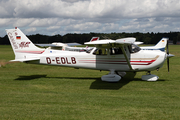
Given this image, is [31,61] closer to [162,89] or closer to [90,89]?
[90,89]

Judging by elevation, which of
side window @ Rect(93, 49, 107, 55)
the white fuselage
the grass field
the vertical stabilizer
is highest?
the vertical stabilizer

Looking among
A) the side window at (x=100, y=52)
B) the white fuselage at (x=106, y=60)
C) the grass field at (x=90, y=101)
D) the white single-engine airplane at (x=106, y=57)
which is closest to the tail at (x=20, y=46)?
the white single-engine airplane at (x=106, y=57)

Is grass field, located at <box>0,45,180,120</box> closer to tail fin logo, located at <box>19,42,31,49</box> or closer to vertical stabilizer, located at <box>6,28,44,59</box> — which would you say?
vertical stabilizer, located at <box>6,28,44,59</box>

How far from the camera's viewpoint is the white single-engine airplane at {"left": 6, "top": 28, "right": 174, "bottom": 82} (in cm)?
1012

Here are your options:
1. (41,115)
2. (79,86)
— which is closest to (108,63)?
(79,86)

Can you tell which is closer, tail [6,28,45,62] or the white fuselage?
the white fuselage

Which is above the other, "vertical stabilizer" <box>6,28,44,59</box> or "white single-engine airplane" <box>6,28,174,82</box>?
"vertical stabilizer" <box>6,28,44,59</box>

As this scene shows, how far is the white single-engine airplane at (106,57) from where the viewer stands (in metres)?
10.1

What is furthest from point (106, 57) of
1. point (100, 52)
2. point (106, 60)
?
point (100, 52)

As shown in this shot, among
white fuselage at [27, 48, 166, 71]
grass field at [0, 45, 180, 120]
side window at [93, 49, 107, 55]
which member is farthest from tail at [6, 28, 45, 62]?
side window at [93, 49, 107, 55]

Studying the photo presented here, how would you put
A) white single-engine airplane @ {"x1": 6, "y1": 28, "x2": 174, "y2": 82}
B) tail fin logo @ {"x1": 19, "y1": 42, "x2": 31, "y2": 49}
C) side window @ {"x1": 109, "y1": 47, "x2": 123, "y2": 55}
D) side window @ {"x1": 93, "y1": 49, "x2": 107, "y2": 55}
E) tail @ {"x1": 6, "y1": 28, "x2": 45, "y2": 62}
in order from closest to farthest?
white single-engine airplane @ {"x1": 6, "y1": 28, "x2": 174, "y2": 82}
side window @ {"x1": 109, "y1": 47, "x2": 123, "y2": 55}
side window @ {"x1": 93, "y1": 49, "x2": 107, "y2": 55}
tail @ {"x1": 6, "y1": 28, "x2": 45, "y2": 62}
tail fin logo @ {"x1": 19, "y1": 42, "x2": 31, "y2": 49}

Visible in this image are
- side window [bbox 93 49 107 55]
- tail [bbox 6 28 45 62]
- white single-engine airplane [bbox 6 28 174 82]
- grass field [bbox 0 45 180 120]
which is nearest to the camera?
Result: grass field [bbox 0 45 180 120]

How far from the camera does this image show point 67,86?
373 inches

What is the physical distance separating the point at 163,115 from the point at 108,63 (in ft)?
17.3
